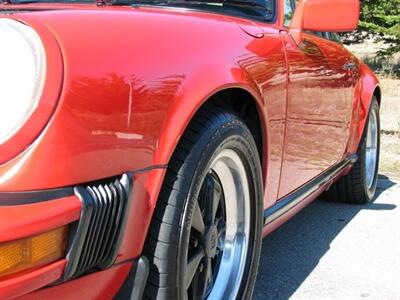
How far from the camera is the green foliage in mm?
13391

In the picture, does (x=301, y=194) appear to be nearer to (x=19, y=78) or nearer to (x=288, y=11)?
(x=288, y=11)

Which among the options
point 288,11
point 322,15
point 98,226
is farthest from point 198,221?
point 288,11

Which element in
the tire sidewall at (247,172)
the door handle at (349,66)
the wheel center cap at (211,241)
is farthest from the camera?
the door handle at (349,66)

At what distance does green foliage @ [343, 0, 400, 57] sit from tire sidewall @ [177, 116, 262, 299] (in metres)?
11.7

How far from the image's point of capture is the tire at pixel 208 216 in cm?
191

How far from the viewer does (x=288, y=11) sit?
11.2 feet

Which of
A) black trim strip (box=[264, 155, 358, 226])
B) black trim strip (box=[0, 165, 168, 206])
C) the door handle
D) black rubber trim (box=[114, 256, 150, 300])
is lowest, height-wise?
black trim strip (box=[264, 155, 358, 226])

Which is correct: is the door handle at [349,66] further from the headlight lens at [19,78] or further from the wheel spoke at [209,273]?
the headlight lens at [19,78]

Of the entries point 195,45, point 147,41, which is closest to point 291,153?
point 195,45

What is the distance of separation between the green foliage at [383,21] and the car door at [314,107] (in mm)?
10114

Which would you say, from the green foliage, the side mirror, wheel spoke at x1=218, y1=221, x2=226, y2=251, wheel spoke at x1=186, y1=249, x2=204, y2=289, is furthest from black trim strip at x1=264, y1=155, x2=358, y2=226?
the green foliage

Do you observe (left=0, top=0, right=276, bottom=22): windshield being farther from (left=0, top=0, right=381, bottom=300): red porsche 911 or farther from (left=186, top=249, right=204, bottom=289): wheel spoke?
(left=186, top=249, right=204, bottom=289): wheel spoke

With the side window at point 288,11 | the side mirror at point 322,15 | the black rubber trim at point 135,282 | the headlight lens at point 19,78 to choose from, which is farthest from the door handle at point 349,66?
the headlight lens at point 19,78

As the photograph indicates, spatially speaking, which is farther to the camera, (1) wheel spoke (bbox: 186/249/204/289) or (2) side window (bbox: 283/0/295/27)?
(2) side window (bbox: 283/0/295/27)
